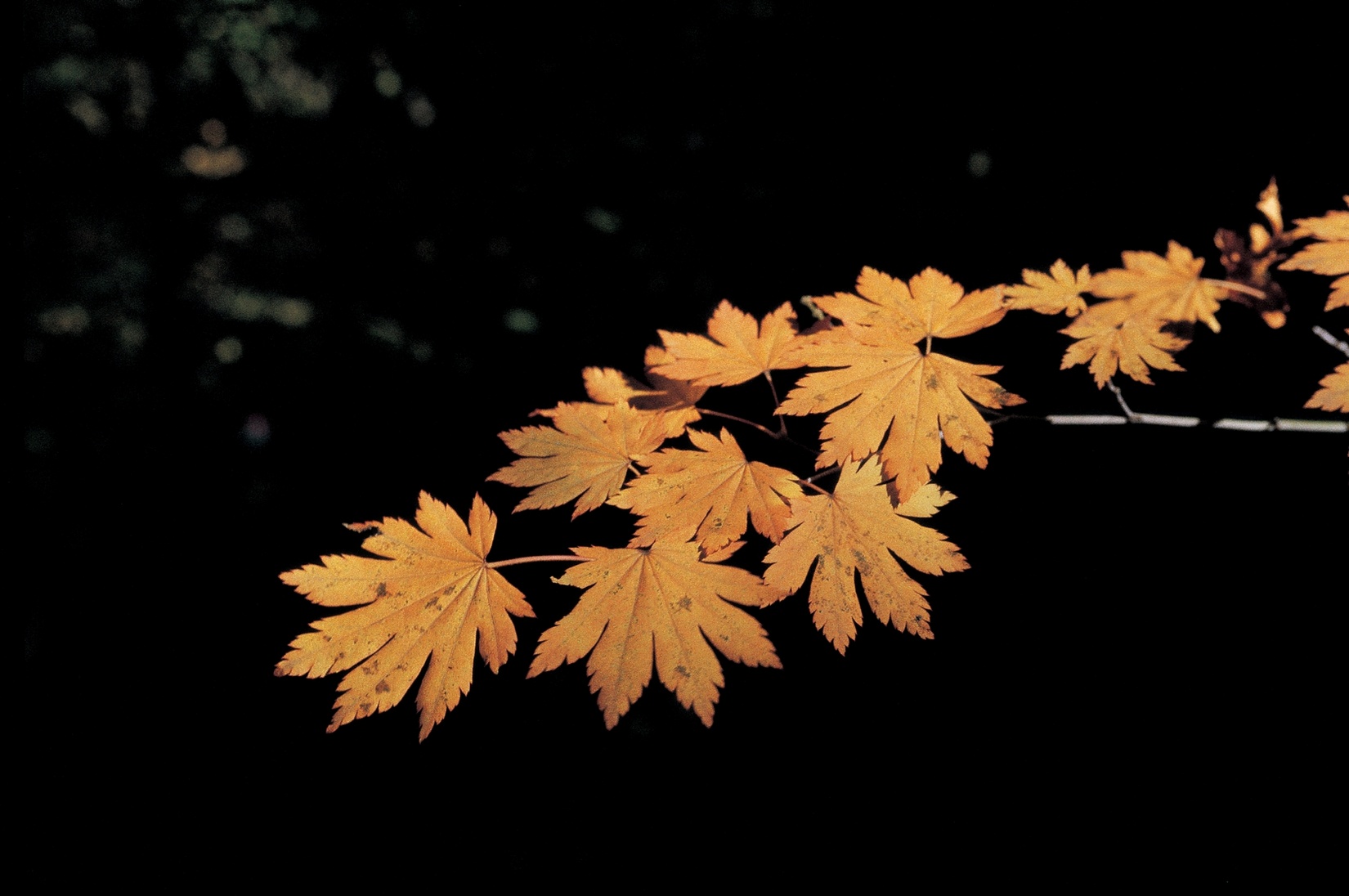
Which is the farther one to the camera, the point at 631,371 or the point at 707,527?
the point at 631,371

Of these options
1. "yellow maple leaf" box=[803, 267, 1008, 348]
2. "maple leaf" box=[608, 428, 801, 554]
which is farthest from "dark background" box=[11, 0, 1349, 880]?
"maple leaf" box=[608, 428, 801, 554]

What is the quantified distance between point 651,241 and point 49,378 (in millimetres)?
2163

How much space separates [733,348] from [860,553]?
294 mm

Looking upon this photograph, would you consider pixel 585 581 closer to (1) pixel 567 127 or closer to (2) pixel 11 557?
(1) pixel 567 127

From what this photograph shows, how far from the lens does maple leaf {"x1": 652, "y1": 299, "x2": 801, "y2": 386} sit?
0.75 metres

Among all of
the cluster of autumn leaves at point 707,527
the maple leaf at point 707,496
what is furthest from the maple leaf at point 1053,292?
the maple leaf at point 707,496

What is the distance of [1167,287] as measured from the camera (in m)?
0.52

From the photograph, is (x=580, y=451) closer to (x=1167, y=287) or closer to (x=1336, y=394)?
(x=1167, y=287)

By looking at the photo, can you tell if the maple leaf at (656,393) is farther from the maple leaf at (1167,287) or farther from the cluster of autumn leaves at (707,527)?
the maple leaf at (1167,287)

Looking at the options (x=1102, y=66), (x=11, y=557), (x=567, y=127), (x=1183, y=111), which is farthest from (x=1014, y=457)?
(x=11, y=557)

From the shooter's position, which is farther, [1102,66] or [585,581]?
[1102,66]

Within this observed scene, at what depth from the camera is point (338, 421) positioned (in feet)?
6.86

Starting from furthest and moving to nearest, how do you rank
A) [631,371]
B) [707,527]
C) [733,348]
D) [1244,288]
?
[631,371] → [733,348] → [707,527] → [1244,288]

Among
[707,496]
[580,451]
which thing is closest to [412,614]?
[580,451]
